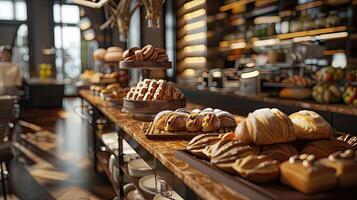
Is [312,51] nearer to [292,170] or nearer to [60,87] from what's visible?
[292,170]

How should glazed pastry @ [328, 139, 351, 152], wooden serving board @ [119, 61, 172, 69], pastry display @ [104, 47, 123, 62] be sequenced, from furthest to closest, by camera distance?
pastry display @ [104, 47, 123, 62], wooden serving board @ [119, 61, 172, 69], glazed pastry @ [328, 139, 351, 152]

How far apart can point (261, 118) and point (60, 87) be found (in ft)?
30.8

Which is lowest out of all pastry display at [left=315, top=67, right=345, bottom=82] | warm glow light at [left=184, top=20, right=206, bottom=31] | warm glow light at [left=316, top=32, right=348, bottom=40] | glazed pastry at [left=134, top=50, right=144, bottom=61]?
pastry display at [left=315, top=67, right=345, bottom=82]

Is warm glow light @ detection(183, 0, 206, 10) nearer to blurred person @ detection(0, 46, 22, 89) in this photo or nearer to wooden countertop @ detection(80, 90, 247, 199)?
blurred person @ detection(0, 46, 22, 89)

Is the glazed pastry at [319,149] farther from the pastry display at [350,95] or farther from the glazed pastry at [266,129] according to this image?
the pastry display at [350,95]

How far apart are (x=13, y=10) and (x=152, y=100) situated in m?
11.0

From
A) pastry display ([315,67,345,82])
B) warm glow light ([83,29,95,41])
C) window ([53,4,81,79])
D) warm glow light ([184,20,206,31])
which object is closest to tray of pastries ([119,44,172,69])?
pastry display ([315,67,345,82])

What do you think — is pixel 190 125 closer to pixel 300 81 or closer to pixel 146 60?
pixel 146 60

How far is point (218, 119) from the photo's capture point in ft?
5.09

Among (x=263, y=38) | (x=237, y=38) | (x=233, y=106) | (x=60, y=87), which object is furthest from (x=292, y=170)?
(x=60, y=87)

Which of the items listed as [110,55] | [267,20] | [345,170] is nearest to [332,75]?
[110,55]

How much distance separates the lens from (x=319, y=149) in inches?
40.3

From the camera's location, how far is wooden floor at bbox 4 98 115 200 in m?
3.29

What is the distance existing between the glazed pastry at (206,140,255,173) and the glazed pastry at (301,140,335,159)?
0.17m
